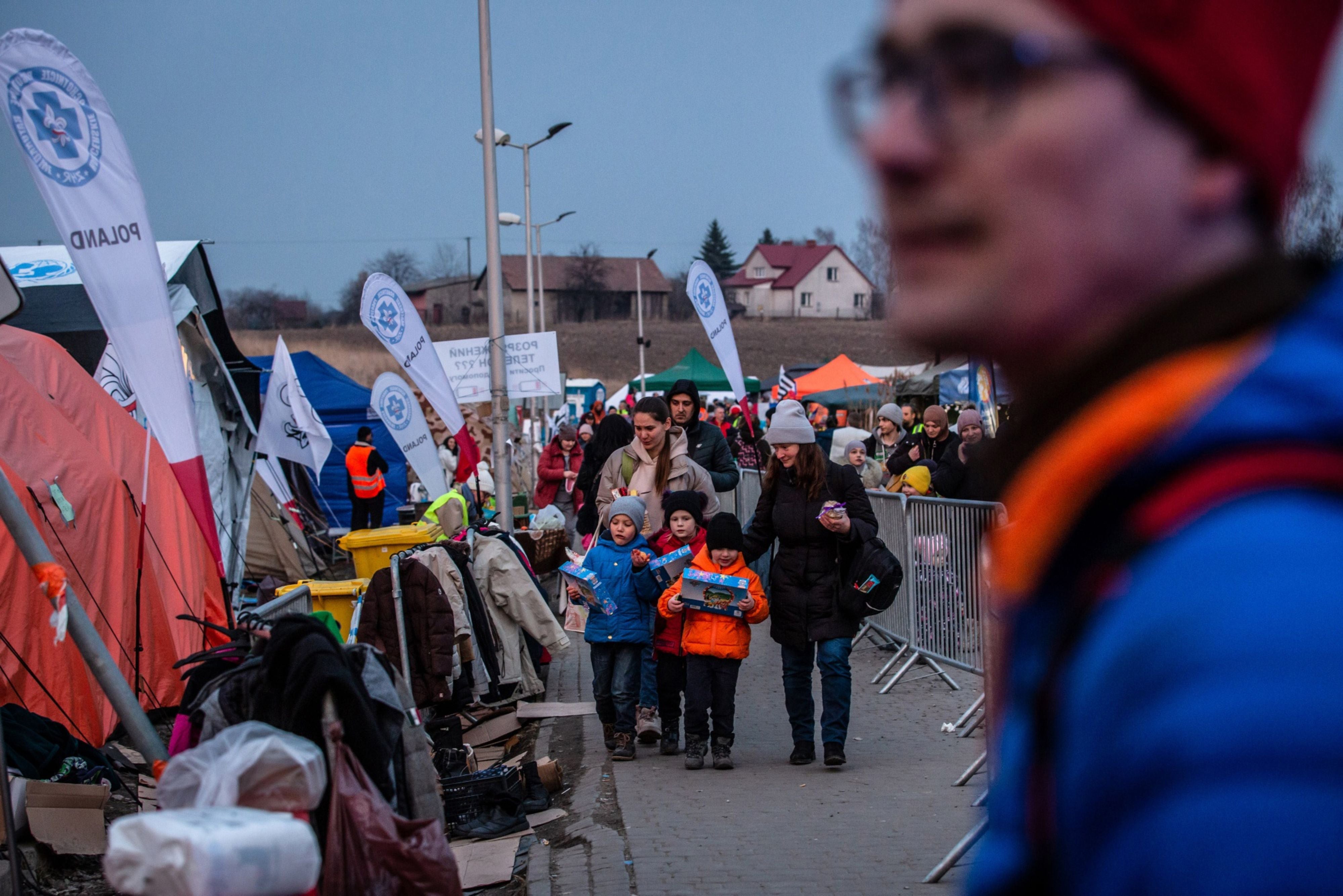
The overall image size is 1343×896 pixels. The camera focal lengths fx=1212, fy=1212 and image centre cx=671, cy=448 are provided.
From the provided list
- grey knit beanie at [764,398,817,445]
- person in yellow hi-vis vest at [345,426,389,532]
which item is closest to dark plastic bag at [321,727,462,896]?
grey knit beanie at [764,398,817,445]

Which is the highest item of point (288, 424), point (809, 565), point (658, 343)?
point (658, 343)

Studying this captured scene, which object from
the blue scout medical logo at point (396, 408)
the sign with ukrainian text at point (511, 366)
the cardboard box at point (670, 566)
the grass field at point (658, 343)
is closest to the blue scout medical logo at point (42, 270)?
the blue scout medical logo at point (396, 408)

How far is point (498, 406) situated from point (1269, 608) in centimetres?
1512

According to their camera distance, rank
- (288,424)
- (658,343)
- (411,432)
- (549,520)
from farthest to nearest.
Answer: (658,343), (288,424), (549,520), (411,432)

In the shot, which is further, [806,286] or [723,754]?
[806,286]

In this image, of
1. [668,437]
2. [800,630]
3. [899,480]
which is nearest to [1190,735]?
[800,630]

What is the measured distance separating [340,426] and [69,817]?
17.6 meters

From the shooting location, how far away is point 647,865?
589 cm

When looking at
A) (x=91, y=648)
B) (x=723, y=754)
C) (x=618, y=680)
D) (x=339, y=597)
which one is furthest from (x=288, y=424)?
(x=91, y=648)

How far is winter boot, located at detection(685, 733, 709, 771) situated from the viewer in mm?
7797

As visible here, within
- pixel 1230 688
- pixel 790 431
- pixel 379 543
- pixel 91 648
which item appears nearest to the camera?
pixel 1230 688

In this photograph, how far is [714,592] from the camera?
25.1 feet

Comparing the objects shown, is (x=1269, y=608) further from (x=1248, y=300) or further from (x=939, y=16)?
(x=939, y=16)

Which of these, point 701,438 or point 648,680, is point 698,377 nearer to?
point 701,438
